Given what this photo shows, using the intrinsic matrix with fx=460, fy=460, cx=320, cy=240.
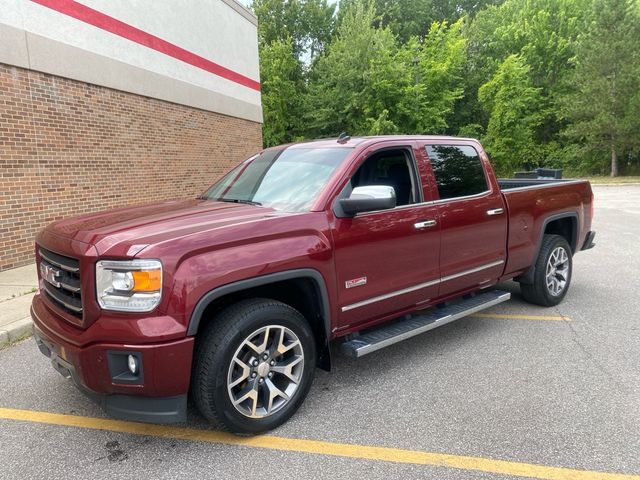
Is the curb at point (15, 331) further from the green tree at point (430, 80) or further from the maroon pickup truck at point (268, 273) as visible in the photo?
the green tree at point (430, 80)

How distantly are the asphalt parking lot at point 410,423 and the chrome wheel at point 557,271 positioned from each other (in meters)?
0.84

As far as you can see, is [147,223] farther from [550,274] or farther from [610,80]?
[610,80]

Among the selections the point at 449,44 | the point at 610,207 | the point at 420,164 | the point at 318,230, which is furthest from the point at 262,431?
the point at 449,44

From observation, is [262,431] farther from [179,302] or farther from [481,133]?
[481,133]

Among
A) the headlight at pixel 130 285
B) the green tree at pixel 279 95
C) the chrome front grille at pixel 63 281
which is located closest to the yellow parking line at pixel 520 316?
the headlight at pixel 130 285

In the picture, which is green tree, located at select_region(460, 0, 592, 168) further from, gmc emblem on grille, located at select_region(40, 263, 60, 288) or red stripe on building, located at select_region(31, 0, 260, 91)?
gmc emblem on grille, located at select_region(40, 263, 60, 288)

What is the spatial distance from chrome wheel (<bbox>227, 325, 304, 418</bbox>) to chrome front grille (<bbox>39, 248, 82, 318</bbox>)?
100 centimetres

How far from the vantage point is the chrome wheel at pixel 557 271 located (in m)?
5.21

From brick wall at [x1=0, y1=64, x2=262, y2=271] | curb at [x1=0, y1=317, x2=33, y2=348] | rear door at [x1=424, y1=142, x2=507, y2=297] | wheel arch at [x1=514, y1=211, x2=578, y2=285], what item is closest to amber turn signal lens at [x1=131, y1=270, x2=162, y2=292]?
rear door at [x1=424, y1=142, x2=507, y2=297]

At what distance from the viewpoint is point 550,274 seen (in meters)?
5.22

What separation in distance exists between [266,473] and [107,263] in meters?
1.45

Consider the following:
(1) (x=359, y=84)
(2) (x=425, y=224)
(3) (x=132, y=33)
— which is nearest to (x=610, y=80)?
(1) (x=359, y=84)

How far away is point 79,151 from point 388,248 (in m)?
7.21

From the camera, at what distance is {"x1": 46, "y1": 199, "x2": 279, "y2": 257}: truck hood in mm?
2555
